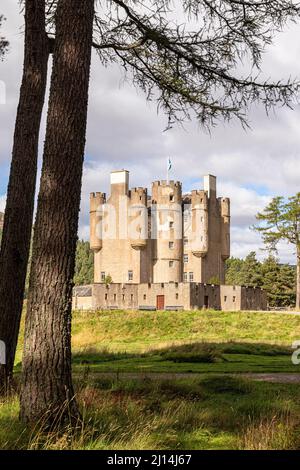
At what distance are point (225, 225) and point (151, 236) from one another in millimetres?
8317

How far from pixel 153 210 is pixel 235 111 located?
47990 mm

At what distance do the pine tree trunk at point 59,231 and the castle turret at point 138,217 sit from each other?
49.5 m

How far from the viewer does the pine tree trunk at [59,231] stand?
5.45 meters

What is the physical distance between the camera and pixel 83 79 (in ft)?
19.9

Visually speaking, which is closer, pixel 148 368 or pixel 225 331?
pixel 148 368

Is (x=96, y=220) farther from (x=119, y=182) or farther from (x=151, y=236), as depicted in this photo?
(x=151, y=236)

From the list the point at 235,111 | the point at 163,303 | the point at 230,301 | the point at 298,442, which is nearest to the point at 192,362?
the point at 235,111

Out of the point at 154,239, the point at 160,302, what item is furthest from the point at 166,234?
the point at 160,302

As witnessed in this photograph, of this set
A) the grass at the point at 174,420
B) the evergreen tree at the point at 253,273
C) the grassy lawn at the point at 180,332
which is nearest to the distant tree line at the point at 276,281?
the evergreen tree at the point at 253,273

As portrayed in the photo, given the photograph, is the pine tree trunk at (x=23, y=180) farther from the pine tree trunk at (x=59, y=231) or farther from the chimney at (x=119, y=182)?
the chimney at (x=119, y=182)

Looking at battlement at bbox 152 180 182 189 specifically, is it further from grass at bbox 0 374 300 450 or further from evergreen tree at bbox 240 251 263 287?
grass at bbox 0 374 300 450

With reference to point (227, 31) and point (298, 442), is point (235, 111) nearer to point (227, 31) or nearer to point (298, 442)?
point (227, 31)

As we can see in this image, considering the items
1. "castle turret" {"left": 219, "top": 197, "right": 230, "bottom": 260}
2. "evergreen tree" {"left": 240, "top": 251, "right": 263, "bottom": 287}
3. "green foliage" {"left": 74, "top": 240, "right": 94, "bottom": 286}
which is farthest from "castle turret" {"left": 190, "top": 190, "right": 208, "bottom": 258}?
"green foliage" {"left": 74, "top": 240, "right": 94, "bottom": 286}

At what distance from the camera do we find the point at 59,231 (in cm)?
566
